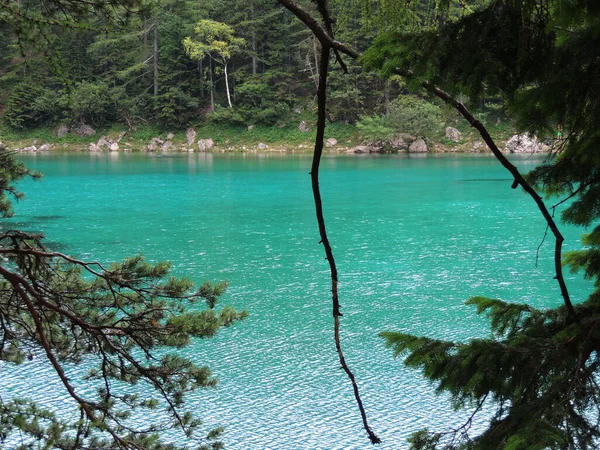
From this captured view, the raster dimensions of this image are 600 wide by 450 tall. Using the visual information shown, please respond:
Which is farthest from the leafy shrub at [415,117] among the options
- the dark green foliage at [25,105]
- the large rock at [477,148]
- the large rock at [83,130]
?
the dark green foliage at [25,105]

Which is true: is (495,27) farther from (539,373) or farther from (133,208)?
(133,208)

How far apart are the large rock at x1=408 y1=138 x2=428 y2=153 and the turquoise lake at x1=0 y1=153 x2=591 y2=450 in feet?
30.5

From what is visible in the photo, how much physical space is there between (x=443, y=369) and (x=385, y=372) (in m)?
6.14

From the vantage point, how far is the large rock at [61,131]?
47.3 m

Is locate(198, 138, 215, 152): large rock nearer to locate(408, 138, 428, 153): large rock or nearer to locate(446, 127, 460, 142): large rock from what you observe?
locate(408, 138, 428, 153): large rock

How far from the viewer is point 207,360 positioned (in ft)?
30.2

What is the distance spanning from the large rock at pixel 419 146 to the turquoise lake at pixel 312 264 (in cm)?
931

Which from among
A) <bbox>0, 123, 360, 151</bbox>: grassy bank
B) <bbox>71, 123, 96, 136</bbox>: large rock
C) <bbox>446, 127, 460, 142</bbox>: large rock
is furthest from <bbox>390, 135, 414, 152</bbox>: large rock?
<bbox>71, 123, 96, 136</bbox>: large rock

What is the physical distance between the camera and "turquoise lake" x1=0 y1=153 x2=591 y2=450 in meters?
7.79

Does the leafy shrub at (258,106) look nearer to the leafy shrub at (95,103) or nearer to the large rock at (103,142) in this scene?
the leafy shrub at (95,103)

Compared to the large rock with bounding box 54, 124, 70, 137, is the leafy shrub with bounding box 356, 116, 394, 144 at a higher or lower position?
higher

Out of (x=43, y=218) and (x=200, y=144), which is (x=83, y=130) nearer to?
(x=200, y=144)

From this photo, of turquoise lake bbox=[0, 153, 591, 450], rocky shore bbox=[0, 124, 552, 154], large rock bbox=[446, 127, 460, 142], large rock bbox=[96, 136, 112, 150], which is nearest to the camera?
turquoise lake bbox=[0, 153, 591, 450]

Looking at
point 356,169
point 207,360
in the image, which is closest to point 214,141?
point 356,169
